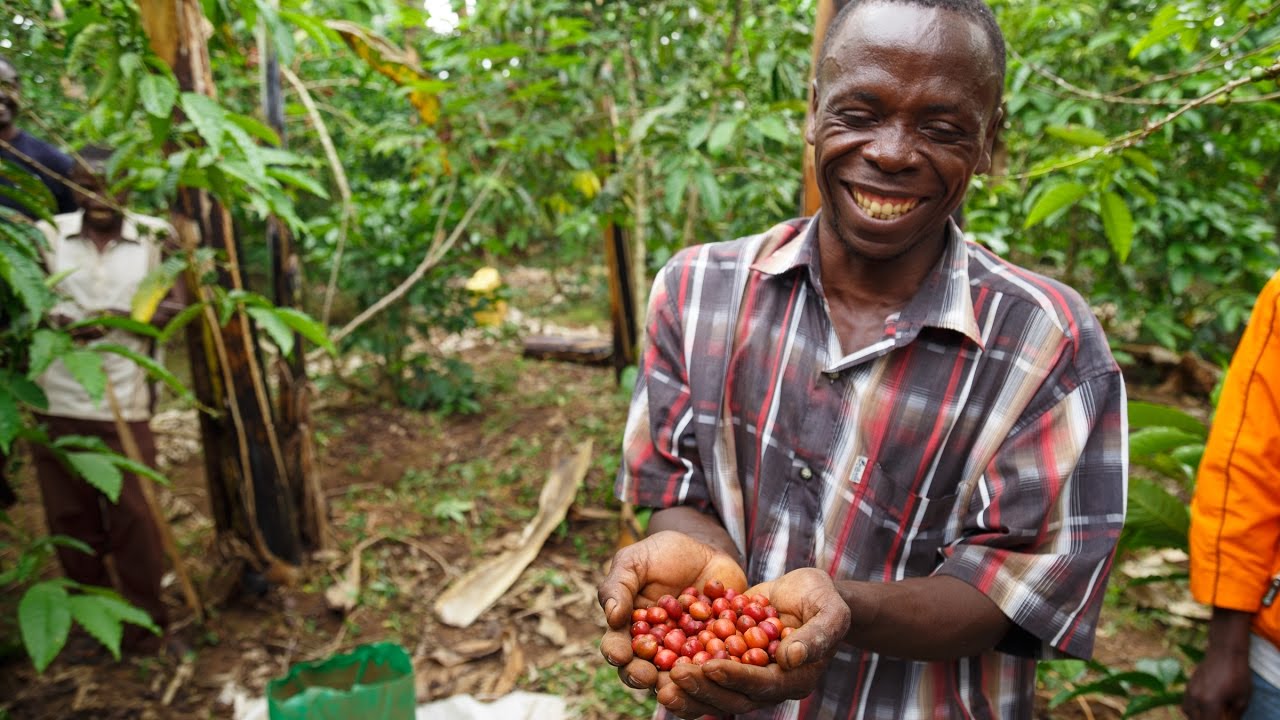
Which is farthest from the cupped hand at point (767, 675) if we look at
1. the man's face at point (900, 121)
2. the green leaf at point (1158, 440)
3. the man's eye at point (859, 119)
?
the green leaf at point (1158, 440)

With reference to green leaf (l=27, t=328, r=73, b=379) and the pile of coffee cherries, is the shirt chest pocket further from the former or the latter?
green leaf (l=27, t=328, r=73, b=379)

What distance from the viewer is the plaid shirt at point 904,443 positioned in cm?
106

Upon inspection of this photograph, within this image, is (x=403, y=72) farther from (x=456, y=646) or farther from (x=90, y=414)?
(x=456, y=646)

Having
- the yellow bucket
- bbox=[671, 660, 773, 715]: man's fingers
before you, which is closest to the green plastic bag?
bbox=[671, 660, 773, 715]: man's fingers

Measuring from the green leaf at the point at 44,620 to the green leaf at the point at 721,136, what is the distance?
79.5 inches

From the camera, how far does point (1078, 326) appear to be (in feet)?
3.57

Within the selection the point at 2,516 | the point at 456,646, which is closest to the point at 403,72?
the point at 2,516

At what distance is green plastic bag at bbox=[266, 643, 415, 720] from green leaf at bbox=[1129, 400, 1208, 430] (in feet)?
6.41

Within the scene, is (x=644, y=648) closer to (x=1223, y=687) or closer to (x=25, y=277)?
(x=1223, y=687)

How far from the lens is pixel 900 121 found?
3.57ft

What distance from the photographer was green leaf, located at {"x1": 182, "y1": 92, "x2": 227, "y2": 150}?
1856 millimetres

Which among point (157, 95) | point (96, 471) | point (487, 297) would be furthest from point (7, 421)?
point (487, 297)

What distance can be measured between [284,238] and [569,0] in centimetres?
152

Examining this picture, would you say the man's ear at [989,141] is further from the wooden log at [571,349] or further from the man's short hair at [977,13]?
the wooden log at [571,349]
